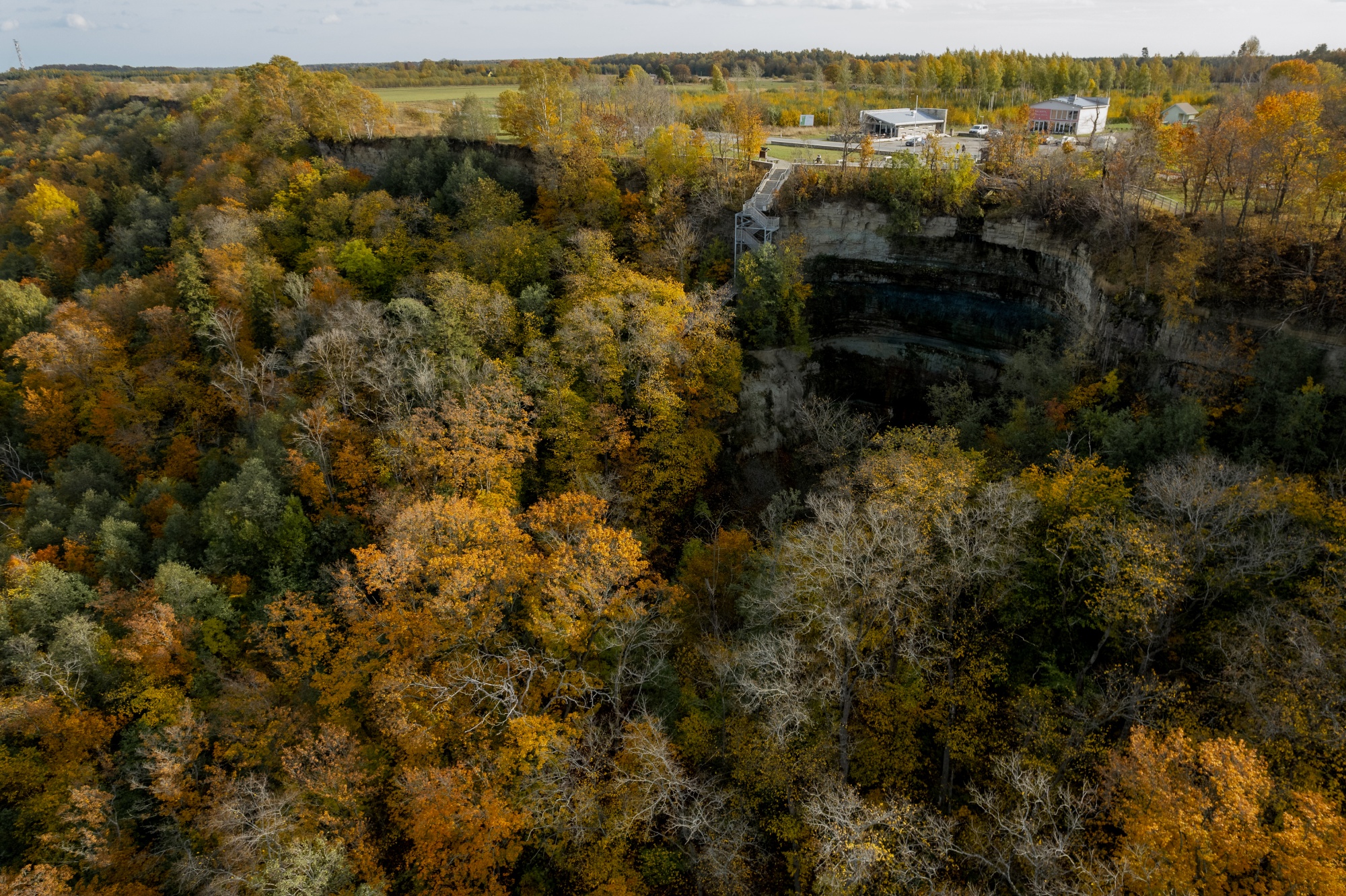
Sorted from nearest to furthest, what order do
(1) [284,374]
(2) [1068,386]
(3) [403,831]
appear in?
1. (3) [403,831]
2. (2) [1068,386]
3. (1) [284,374]

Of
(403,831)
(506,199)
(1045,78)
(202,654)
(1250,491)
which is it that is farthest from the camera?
(1045,78)

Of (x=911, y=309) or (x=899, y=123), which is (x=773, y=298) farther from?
(x=899, y=123)

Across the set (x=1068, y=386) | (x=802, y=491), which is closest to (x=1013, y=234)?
(x=1068, y=386)

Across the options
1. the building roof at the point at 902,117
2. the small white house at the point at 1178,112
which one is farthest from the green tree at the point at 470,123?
the small white house at the point at 1178,112

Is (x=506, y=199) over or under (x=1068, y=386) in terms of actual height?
over

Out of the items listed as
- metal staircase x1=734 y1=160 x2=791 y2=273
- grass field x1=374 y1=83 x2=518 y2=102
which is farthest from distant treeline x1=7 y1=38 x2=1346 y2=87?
metal staircase x1=734 y1=160 x2=791 y2=273

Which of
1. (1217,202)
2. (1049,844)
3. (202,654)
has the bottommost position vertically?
(202,654)

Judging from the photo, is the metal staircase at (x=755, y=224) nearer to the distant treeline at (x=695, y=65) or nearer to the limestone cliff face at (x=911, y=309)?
the limestone cliff face at (x=911, y=309)

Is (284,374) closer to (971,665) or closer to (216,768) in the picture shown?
(216,768)
